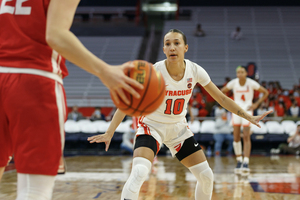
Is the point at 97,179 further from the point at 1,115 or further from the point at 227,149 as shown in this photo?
the point at 227,149

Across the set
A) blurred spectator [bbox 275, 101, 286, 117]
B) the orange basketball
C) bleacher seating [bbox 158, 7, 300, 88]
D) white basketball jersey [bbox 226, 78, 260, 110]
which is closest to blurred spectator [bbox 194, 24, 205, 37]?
bleacher seating [bbox 158, 7, 300, 88]

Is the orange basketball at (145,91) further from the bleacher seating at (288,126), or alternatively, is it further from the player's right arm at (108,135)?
the bleacher seating at (288,126)

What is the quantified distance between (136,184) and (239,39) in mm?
17288

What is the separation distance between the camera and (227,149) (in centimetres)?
1080

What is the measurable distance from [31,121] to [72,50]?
366 mm

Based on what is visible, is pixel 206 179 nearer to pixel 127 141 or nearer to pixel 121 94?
pixel 121 94

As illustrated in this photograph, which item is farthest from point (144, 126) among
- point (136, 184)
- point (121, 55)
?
point (121, 55)

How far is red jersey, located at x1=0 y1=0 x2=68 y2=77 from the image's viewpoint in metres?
1.53

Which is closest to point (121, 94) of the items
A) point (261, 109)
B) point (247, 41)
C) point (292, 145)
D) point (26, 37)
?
point (26, 37)

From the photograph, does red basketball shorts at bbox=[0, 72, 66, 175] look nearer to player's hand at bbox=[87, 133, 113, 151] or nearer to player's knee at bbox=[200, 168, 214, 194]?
player's hand at bbox=[87, 133, 113, 151]

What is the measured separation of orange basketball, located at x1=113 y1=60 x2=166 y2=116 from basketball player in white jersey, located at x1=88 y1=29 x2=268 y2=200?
1.23 m

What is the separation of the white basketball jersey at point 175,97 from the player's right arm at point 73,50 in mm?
1710

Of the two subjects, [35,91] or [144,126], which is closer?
[35,91]

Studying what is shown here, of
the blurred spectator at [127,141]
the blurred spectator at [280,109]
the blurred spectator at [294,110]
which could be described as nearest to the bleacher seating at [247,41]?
the blurred spectator at [280,109]
